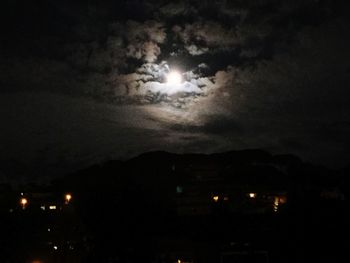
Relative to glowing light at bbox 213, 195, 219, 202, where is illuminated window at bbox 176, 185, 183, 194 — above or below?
above

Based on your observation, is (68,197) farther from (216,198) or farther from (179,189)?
(216,198)

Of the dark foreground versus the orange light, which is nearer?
the dark foreground

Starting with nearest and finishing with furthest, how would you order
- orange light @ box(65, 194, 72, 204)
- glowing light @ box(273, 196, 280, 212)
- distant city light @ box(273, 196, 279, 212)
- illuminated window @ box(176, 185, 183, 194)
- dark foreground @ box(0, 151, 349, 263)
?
dark foreground @ box(0, 151, 349, 263), distant city light @ box(273, 196, 279, 212), glowing light @ box(273, 196, 280, 212), illuminated window @ box(176, 185, 183, 194), orange light @ box(65, 194, 72, 204)

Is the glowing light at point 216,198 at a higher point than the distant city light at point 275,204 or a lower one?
higher

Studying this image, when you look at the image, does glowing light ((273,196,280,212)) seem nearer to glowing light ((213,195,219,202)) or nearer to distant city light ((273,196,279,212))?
distant city light ((273,196,279,212))

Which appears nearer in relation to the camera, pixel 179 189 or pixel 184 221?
pixel 184 221

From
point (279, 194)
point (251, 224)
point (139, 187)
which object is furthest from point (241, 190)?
point (251, 224)

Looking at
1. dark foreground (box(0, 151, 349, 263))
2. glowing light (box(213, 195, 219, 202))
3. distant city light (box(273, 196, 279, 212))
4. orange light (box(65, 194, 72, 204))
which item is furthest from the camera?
orange light (box(65, 194, 72, 204))

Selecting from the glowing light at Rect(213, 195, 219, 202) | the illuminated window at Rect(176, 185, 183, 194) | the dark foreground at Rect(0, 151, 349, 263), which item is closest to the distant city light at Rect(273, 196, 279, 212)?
the dark foreground at Rect(0, 151, 349, 263)

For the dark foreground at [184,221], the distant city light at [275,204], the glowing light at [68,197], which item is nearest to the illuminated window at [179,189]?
the dark foreground at [184,221]

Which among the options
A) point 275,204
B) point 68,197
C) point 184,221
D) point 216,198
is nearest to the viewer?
point 184,221

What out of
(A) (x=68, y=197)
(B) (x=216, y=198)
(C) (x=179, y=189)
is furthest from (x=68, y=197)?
(B) (x=216, y=198)

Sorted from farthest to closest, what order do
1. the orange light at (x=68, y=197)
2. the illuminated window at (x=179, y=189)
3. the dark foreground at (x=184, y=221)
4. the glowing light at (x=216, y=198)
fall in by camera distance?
1. the orange light at (x=68, y=197)
2. the illuminated window at (x=179, y=189)
3. the glowing light at (x=216, y=198)
4. the dark foreground at (x=184, y=221)

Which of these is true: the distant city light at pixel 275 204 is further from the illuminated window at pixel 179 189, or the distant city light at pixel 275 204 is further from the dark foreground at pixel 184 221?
the illuminated window at pixel 179 189
